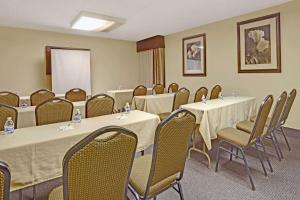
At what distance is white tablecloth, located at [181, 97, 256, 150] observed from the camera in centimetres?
265

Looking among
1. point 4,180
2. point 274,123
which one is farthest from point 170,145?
point 274,123

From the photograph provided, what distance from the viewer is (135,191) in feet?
4.76

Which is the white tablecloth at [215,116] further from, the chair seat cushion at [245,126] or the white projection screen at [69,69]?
the white projection screen at [69,69]

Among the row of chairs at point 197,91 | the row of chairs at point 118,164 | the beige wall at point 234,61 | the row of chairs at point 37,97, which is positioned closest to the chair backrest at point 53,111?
the row of chairs at point 118,164

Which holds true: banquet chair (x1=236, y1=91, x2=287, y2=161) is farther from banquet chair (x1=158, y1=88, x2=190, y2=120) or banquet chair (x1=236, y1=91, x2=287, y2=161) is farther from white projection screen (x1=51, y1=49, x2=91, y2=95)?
white projection screen (x1=51, y1=49, x2=91, y2=95)

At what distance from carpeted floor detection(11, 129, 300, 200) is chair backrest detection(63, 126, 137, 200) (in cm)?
105

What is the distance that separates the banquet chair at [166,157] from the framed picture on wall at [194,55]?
4.50 meters

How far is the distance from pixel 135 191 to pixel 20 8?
419 centimetres

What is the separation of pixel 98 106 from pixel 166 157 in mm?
1543

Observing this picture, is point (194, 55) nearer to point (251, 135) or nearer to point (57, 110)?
point (251, 135)

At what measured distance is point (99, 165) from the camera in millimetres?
1083

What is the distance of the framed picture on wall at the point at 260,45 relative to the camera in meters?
4.15

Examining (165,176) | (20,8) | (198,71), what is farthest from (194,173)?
(20,8)

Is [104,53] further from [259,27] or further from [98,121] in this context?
[98,121]
